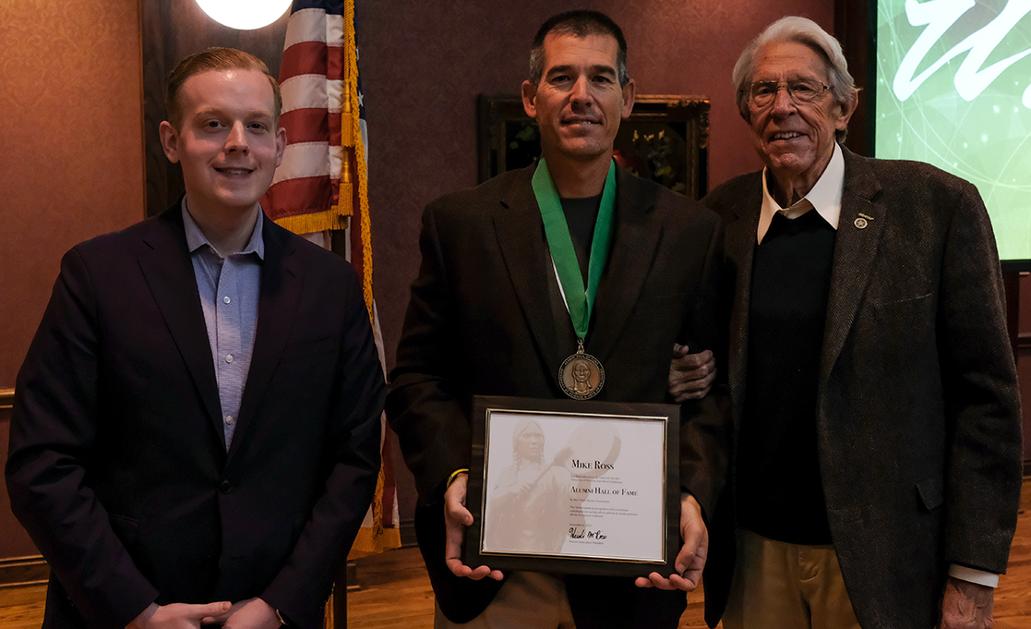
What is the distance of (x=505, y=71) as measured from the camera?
4.22 metres

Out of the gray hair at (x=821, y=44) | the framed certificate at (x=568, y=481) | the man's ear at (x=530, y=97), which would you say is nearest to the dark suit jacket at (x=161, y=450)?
the framed certificate at (x=568, y=481)

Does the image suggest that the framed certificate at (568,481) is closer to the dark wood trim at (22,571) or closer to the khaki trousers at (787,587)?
the khaki trousers at (787,587)

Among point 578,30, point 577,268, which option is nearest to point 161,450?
point 577,268

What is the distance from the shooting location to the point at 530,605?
1656 millimetres

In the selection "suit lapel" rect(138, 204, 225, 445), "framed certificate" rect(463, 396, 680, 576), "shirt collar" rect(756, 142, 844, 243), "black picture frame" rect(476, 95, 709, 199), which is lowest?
"framed certificate" rect(463, 396, 680, 576)

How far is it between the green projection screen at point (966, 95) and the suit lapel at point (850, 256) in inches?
69.8

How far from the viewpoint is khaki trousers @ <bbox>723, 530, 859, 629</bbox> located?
1.77 metres

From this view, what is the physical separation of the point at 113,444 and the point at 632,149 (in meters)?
3.29

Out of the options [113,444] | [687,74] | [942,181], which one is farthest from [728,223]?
[687,74]

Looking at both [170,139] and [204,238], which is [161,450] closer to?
[204,238]

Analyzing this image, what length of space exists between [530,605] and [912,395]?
80 centimetres

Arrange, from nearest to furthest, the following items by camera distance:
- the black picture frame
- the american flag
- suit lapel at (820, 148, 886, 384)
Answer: suit lapel at (820, 148, 886, 384)
the american flag
the black picture frame

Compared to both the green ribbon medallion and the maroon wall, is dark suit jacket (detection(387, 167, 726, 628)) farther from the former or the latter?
the maroon wall

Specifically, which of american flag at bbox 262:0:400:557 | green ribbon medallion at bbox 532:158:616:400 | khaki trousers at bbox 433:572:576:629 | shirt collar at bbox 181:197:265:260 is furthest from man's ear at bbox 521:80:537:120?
american flag at bbox 262:0:400:557
